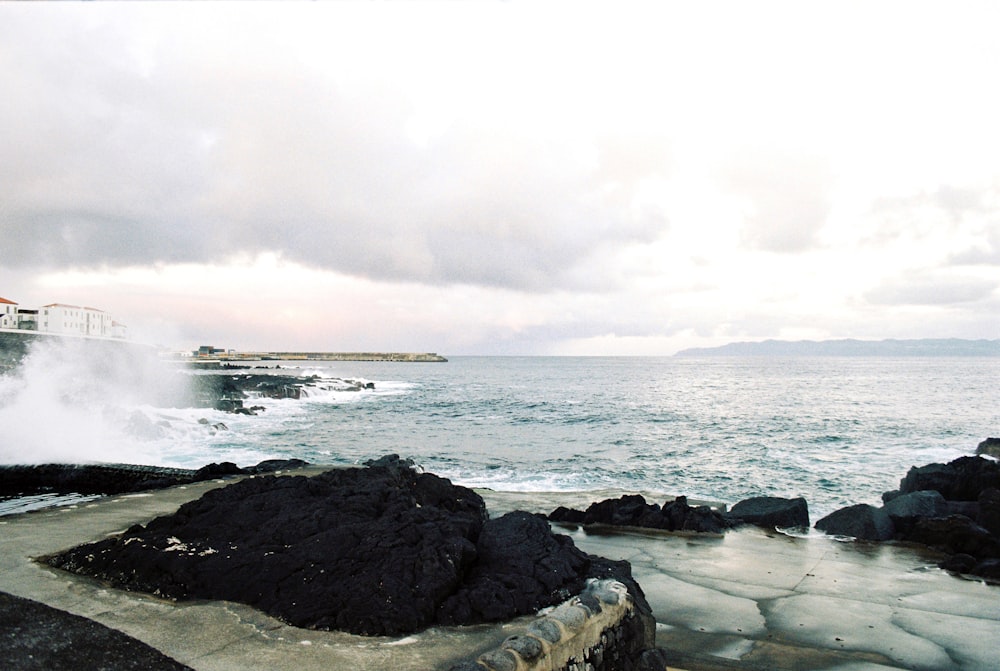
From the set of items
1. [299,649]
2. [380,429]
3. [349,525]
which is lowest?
[380,429]

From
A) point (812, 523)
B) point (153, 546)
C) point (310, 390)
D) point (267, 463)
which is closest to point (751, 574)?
point (812, 523)

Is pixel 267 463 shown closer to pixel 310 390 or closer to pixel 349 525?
pixel 349 525

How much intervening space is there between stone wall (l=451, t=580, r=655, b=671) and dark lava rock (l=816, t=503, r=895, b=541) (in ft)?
27.4

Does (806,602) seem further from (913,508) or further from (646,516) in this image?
(913,508)

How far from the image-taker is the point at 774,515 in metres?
12.5

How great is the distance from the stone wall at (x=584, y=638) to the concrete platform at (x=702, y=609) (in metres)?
0.38

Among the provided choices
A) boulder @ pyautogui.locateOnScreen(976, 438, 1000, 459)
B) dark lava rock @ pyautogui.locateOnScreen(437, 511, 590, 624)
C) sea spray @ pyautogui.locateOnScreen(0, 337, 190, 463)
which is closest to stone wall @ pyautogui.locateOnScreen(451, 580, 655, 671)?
dark lava rock @ pyautogui.locateOnScreen(437, 511, 590, 624)

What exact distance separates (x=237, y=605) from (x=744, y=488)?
1654 cm

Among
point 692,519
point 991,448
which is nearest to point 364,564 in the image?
point 692,519

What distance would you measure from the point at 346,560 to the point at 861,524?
10.5 meters

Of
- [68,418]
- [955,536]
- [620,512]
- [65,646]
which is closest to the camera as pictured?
[65,646]

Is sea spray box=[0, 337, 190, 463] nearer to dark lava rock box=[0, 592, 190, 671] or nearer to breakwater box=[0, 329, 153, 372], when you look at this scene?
breakwater box=[0, 329, 153, 372]

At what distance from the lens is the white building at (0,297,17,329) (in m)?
61.2

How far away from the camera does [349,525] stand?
5832mm
